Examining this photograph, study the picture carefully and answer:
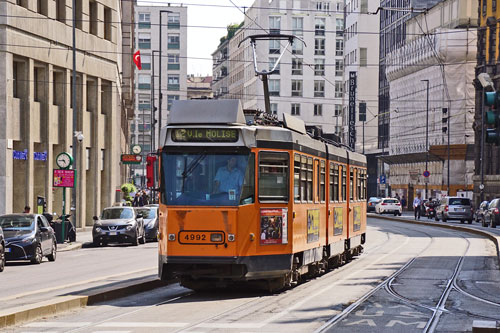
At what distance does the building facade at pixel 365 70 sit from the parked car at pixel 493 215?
6904cm

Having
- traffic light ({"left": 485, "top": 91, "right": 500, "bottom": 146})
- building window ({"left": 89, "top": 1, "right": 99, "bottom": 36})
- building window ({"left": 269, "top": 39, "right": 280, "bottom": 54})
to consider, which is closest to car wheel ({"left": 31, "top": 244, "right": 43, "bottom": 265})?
traffic light ({"left": 485, "top": 91, "right": 500, "bottom": 146})

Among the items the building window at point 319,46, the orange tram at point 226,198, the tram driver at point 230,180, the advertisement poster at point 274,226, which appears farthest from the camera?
the building window at point 319,46

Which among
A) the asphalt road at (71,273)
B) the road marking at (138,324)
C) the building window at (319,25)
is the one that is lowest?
the asphalt road at (71,273)

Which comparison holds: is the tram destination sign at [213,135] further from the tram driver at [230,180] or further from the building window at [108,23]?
the building window at [108,23]

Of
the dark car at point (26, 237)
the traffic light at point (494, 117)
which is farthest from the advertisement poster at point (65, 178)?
the traffic light at point (494, 117)

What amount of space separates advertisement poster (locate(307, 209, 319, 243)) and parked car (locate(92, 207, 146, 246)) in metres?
18.3

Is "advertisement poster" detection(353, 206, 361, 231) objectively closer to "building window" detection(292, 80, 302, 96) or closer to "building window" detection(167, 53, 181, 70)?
"building window" detection(292, 80, 302, 96)

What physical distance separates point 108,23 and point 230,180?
38656 mm

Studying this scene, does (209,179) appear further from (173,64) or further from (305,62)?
(173,64)

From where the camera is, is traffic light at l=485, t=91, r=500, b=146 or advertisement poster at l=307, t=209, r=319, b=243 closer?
traffic light at l=485, t=91, r=500, b=146

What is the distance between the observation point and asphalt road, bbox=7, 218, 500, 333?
1434cm

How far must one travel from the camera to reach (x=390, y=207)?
294 ft

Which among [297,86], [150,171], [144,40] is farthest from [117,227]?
[144,40]

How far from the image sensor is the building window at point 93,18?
2116 inches
